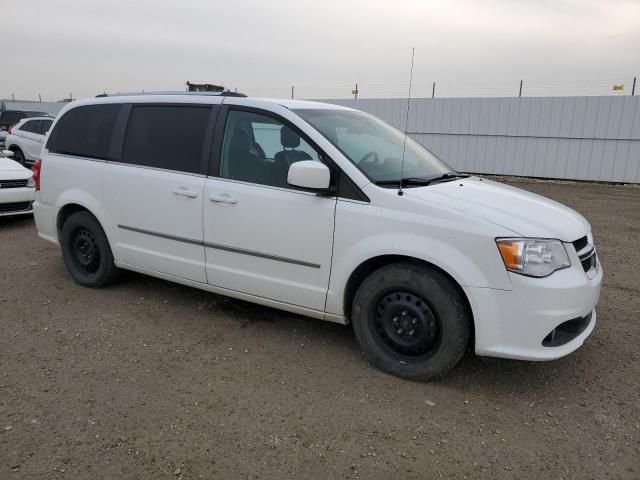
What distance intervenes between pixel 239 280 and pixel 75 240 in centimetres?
214

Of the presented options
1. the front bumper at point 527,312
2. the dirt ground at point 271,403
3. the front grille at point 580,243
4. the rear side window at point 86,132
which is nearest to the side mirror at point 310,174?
the front bumper at point 527,312

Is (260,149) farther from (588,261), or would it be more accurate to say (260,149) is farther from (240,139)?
(588,261)

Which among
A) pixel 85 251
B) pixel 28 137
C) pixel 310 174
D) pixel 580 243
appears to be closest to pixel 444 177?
pixel 580 243

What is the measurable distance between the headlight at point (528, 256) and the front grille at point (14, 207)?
305 inches

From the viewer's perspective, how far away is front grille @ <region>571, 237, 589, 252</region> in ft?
10.8

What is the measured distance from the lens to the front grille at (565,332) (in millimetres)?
3115

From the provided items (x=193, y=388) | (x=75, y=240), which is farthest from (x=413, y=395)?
(x=75, y=240)

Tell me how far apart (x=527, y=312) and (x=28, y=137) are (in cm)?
1459

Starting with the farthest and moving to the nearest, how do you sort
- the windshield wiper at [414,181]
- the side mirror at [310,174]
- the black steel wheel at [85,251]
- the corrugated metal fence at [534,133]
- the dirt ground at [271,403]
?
the corrugated metal fence at [534,133] < the black steel wheel at [85,251] < the windshield wiper at [414,181] < the side mirror at [310,174] < the dirt ground at [271,403]

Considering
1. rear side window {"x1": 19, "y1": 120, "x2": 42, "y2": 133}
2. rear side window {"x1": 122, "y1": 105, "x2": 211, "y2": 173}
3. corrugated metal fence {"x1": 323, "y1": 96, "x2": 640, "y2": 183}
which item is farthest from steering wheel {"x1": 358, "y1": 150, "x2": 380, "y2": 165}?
corrugated metal fence {"x1": 323, "y1": 96, "x2": 640, "y2": 183}

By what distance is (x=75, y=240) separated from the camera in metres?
5.13

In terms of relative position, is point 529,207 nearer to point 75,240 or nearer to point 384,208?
point 384,208

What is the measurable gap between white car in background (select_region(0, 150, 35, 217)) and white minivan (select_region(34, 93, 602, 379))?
12.1 ft

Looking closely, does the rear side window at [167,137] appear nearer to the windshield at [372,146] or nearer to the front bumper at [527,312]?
the windshield at [372,146]
